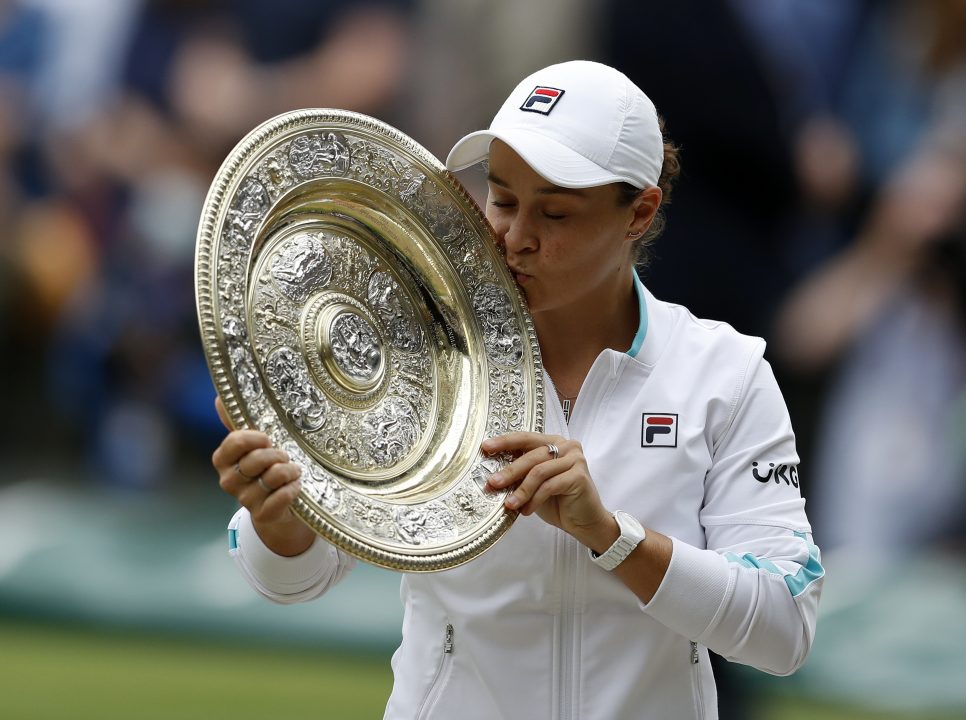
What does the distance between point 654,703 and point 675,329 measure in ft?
1.77

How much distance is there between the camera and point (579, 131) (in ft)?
5.78

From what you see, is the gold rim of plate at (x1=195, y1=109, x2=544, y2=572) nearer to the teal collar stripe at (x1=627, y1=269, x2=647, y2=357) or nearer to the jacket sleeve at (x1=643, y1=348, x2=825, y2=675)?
the teal collar stripe at (x1=627, y1=269, x2=647, y2=357)

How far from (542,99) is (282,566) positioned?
0.73 m

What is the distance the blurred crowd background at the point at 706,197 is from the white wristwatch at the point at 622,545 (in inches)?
107

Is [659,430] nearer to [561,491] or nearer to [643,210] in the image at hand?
[561,491]

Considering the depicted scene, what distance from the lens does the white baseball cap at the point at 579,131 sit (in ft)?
5.68

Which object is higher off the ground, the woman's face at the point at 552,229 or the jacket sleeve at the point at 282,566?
the woman's face at the point at 552,229

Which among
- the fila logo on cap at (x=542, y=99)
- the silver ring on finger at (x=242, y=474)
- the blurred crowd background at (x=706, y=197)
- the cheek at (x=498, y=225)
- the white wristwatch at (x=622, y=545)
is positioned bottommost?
the white wristwatch at (x=622, y=545)

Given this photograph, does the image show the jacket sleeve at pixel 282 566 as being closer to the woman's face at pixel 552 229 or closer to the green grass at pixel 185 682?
the woman's face at pixel 552 229

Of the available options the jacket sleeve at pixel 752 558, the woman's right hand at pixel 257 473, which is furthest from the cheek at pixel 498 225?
the woman's right hand at pixel 257 473

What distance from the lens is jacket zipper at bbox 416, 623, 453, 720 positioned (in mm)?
1790

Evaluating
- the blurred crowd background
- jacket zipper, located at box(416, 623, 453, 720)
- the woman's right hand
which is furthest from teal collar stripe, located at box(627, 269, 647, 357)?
the blurred crowd background

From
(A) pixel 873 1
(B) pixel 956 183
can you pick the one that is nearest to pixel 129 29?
(A) pixel 873 1

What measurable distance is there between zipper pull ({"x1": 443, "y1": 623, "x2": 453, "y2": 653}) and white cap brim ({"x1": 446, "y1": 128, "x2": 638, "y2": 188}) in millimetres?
621
